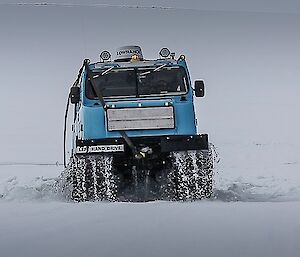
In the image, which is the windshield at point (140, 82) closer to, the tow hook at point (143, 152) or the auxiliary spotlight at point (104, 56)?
the auxiliary spotlight at point (104, 56)

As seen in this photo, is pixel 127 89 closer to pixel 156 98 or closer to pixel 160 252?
pixel 156 98

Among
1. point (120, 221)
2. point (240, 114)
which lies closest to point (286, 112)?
point (240, 114)

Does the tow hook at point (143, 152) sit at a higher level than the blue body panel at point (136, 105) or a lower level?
lower

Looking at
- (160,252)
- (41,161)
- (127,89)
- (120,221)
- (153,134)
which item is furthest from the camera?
(41,161)

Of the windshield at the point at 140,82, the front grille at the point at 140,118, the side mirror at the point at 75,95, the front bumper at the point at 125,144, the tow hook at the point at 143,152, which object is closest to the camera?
the front bumper at the point at 125,144

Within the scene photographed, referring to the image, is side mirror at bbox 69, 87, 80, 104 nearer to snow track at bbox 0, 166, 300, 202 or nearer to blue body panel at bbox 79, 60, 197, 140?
blue body panel at bbox 79, 60, 197, 140

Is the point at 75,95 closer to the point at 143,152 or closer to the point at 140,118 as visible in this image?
the point at 140,118

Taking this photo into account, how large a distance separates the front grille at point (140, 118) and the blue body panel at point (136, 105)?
0.17 ft

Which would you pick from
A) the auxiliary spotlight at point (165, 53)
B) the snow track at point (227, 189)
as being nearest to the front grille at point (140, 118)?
the snow track at point (227, 189)

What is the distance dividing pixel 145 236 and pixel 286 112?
8.32 meters

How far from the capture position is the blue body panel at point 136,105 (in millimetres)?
7160

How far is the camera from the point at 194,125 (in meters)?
7.33

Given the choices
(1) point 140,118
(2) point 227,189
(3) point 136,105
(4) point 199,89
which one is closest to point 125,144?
(1) point 140,118

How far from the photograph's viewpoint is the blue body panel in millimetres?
7160
